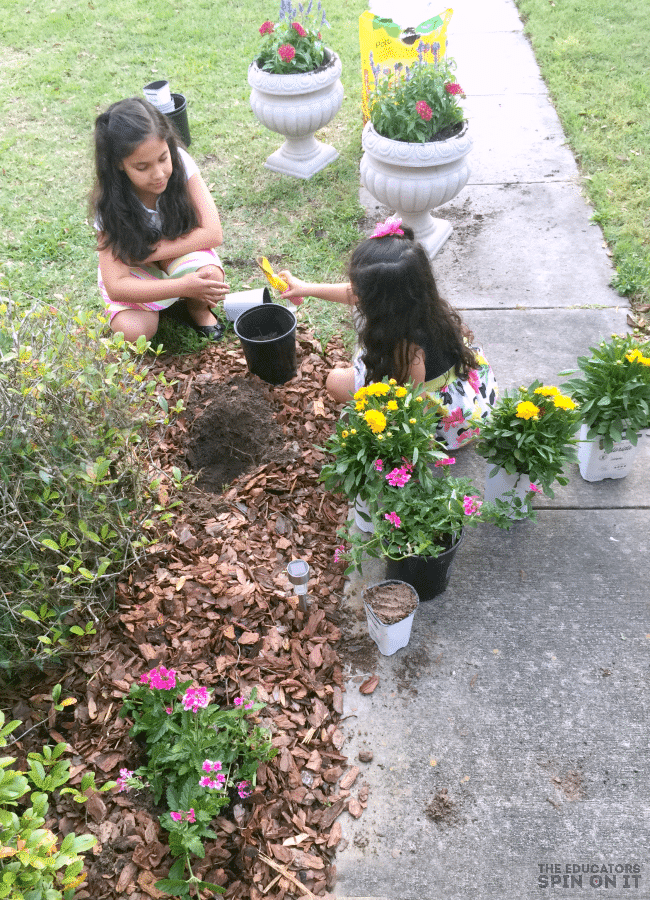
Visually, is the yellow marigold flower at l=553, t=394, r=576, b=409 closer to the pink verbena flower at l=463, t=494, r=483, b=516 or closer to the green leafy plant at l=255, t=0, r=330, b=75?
the pink verbena flower at l=463, t=494, r=483, b=516

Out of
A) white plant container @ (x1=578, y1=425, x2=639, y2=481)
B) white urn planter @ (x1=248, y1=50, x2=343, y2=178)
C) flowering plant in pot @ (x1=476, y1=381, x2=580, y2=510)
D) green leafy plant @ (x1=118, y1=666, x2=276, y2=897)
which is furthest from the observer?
white urn planter @ (x1=248, y1=50, x2=343, y2=178)

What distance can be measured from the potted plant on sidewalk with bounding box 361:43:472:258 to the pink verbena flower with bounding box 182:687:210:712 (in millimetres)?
3040

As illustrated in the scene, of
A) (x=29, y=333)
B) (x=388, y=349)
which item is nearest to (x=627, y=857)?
(x=388, y=349)

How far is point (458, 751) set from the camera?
2.24 metres

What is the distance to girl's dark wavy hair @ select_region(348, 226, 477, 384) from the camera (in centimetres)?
257

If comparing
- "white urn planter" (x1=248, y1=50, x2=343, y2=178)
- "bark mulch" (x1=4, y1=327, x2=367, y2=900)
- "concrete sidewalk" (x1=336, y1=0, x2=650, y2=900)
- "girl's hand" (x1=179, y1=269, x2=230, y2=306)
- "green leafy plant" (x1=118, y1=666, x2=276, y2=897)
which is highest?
"white urn planter" (x1=248, y1=50, x2=343, y2=178)

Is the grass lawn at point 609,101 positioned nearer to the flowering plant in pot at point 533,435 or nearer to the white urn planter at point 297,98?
the flowering plant in pot at point 533,435

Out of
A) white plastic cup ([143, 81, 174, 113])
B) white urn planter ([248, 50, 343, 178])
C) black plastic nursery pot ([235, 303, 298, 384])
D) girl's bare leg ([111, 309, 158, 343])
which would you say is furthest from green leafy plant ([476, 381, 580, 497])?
white plastic cup ([143, 81, 174, 113])

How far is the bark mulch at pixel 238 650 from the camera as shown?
1986 mm

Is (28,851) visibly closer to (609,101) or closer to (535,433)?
(535,433)

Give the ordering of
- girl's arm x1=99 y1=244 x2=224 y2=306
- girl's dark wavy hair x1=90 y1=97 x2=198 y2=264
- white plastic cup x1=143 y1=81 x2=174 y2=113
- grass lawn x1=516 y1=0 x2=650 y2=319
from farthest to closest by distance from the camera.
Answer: white plastic cup x1=143 y1=81 x2=174 y2=113, grass lawn x1=516 y1=0 x2=650 y2=319, girl's arm x1=99 y1=244 x2=224 y2=306, girl's dark wavy hair x1=90 y1=97 x2=198 y2=264

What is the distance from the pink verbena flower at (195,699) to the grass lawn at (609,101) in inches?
126

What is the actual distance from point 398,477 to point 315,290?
1.24 meters

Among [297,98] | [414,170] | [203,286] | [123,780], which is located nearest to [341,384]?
[203,286]
